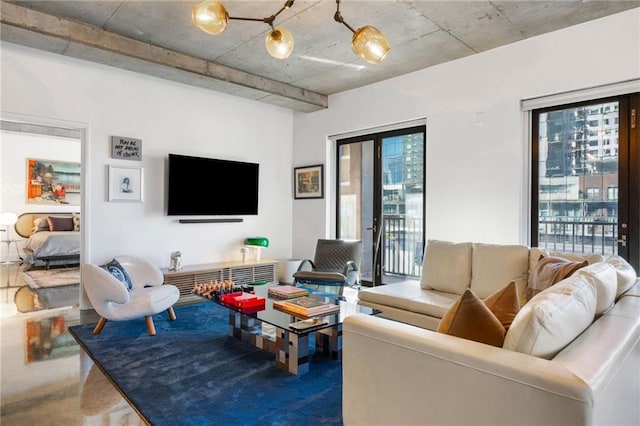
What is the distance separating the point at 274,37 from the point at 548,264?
2.45 metres

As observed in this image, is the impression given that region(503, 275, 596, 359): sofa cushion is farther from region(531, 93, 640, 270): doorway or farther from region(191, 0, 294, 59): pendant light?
region(531, 93, 640, 270): doorway

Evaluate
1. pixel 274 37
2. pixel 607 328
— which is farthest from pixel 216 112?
pixel 607 328

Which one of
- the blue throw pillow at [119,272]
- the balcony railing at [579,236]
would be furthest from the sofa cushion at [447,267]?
the blue throw pillow at [119,272]


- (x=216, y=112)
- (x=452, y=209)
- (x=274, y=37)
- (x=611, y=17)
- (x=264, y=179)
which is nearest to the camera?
(x=274, y=37)

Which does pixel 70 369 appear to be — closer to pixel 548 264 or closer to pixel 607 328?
pixel 607 328

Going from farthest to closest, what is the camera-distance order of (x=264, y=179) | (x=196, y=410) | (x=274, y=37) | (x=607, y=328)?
1. (x=264, y=179)
2. (x=274, y=37)
3. (x=196, y=410)
4. (x=607, y=328)

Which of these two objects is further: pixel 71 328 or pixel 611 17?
pixel 71 328

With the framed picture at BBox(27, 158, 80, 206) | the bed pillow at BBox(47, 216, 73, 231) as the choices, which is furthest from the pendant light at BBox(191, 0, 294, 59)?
the framed picture at BBox(27, 158, 80, 206)

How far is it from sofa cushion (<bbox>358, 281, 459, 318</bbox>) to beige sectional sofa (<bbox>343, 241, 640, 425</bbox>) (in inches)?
48.2

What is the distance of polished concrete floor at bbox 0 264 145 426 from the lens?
213cm

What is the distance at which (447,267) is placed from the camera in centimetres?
353

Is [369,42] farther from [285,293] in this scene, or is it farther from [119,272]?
[119,272]

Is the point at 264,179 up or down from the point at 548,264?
up

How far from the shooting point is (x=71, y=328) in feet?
12.0
